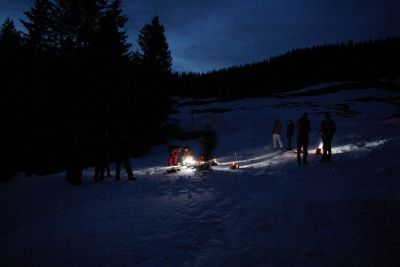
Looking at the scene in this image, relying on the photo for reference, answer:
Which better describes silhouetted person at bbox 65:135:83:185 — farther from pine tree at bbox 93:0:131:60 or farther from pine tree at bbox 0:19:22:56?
pine tree at bbox 0:19:22:56

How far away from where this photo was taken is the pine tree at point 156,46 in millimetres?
31508

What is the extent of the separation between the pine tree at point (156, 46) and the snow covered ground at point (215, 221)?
75.9 feet

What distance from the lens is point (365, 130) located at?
858 inches

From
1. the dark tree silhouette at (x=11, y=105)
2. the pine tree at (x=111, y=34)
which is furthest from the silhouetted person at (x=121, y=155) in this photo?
the dark tree silhouette at (x=11, y=105)

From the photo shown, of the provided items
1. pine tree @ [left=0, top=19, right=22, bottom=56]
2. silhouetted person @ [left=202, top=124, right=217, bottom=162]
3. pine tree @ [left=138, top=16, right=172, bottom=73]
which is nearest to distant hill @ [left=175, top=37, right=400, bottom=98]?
pine tree @ [left=138, top=16, right=172, bottom=73]

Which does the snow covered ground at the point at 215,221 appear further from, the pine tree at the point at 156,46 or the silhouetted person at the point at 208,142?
the pine tree at the point at 156,46

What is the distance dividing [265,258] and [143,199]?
4.62 meters

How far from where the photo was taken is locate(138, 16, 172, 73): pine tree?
31.5 meters

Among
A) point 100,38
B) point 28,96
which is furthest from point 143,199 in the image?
point 28,96

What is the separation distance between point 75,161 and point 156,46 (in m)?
23.6

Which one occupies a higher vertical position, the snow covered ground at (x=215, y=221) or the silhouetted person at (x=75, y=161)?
the silhouetted person at (x=75, y=161)

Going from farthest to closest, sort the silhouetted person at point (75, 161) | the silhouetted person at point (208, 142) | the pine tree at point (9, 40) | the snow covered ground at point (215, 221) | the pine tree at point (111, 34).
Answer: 1. the pine tree at point (9, 40)
2. the pine tree at point (111, 34)
3. the silhouetted person at point (208, 142)
4. the silhouetted person at point (75, 161)
5. the snow covered ground at point (215, 221)

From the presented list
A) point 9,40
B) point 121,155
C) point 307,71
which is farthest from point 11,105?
point 307,71

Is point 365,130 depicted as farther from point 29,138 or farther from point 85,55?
point 29,138
